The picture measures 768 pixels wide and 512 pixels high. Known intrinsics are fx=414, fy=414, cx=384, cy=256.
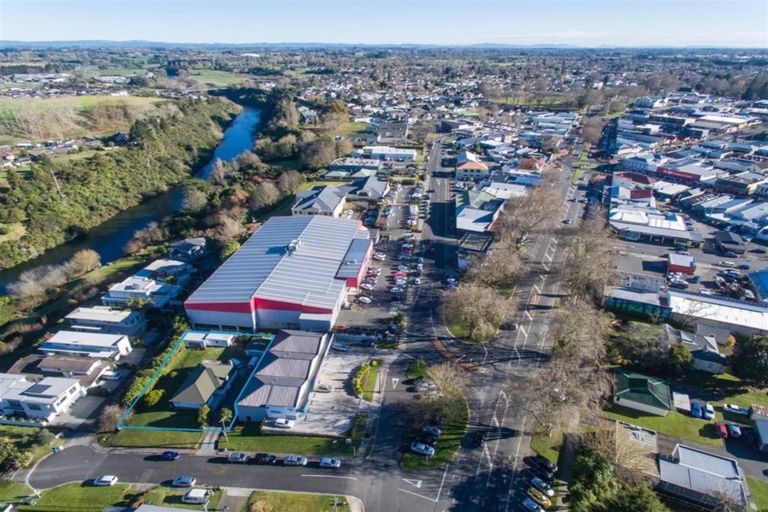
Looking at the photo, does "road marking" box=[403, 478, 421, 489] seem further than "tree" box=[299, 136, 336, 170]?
No

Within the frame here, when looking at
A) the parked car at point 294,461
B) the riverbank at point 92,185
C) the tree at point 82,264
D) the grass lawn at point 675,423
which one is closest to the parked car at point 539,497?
the grass lawn at point 675,423

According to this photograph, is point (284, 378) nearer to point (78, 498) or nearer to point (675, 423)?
point (78, 498)

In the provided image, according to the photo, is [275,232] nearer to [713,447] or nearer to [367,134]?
[713,447]

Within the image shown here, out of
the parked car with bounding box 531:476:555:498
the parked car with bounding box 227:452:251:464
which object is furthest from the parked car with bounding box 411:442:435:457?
the parked car with bounding box 227:452:251:464

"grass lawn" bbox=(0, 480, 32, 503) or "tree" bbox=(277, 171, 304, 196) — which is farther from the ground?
"tree" bbox=(277, 171, 304, 196)

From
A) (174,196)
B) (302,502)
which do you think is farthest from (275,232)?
(174,196)

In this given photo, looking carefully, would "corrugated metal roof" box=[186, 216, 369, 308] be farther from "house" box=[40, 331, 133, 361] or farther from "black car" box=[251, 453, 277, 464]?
"black car" box=[251, 453, 277, 464]
